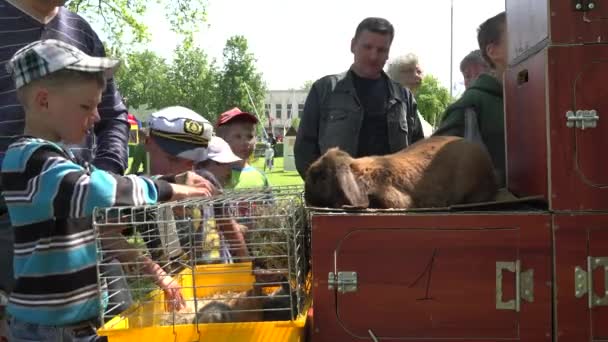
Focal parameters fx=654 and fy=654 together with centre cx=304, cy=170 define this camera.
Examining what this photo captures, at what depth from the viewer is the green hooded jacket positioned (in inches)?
129

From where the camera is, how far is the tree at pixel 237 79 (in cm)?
5859

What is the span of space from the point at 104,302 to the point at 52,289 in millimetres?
174

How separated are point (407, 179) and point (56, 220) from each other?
1.22 m

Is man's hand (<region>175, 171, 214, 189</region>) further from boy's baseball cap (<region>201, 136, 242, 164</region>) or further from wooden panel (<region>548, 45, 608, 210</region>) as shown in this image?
boy's baseball cap (<region>201, 136, 242, 164</region>)

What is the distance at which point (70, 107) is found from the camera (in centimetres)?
212

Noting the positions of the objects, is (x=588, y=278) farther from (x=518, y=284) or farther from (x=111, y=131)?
(x=111, y=131)

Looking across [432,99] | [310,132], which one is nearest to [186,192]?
[310,132]

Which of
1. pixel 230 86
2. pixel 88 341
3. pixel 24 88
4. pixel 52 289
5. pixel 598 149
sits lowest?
pixel 88 341

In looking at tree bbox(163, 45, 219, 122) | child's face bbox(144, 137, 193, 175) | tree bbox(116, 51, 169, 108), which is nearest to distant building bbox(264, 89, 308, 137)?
tree bbox(116, 51, 169, 108)

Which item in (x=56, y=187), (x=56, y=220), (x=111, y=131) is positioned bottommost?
(x=56, y=220)

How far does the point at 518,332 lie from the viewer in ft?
6.45

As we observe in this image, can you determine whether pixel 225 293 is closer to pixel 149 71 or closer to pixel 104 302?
pixel 104 302

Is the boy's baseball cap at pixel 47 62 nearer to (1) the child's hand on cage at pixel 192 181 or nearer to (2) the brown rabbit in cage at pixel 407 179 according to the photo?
(1) the child's hand on cage at pixel 192 181

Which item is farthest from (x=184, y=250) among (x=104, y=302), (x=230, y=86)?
(x=230, y=86)
